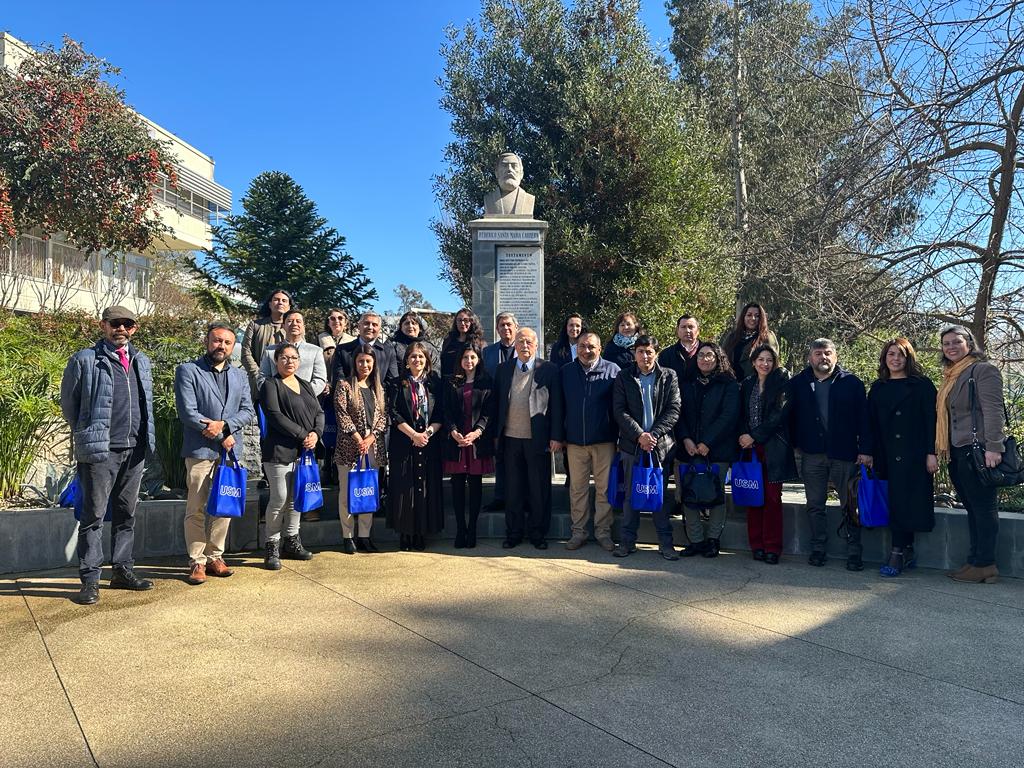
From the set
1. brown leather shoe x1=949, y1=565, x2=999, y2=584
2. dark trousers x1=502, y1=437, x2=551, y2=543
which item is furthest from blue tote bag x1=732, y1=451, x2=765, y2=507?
dark trousers x1=502, y1=437, x2=551, y2=543

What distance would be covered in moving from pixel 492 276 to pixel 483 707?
728cm

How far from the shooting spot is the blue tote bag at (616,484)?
250 inches

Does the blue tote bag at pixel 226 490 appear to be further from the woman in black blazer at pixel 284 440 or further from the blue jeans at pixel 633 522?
the blue jeans at pixel 633 522

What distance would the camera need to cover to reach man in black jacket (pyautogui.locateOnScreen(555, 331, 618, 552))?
6336 millimetres

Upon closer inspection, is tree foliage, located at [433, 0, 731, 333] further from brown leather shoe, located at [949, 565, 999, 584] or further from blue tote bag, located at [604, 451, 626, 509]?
brown leather shoe, located at [949, 565, 999, 584]

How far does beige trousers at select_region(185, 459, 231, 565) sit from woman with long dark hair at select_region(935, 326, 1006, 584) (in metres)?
5.55

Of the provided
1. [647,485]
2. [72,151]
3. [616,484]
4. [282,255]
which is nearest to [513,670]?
[647,485]

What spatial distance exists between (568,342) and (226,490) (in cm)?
372

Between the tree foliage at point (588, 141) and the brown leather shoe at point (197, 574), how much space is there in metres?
10.3

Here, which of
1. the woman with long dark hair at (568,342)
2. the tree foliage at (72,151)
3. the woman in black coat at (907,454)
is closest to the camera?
the woman in black coat at (907,454)

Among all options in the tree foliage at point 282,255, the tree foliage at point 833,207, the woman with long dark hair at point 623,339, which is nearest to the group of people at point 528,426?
the woman with long dark hair at point 623,339

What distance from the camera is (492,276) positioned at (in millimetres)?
9898

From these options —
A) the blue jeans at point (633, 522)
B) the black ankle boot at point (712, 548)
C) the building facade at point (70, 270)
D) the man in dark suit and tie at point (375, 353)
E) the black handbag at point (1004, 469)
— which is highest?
the building facade at point (70, 270)

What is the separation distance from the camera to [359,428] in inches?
242
